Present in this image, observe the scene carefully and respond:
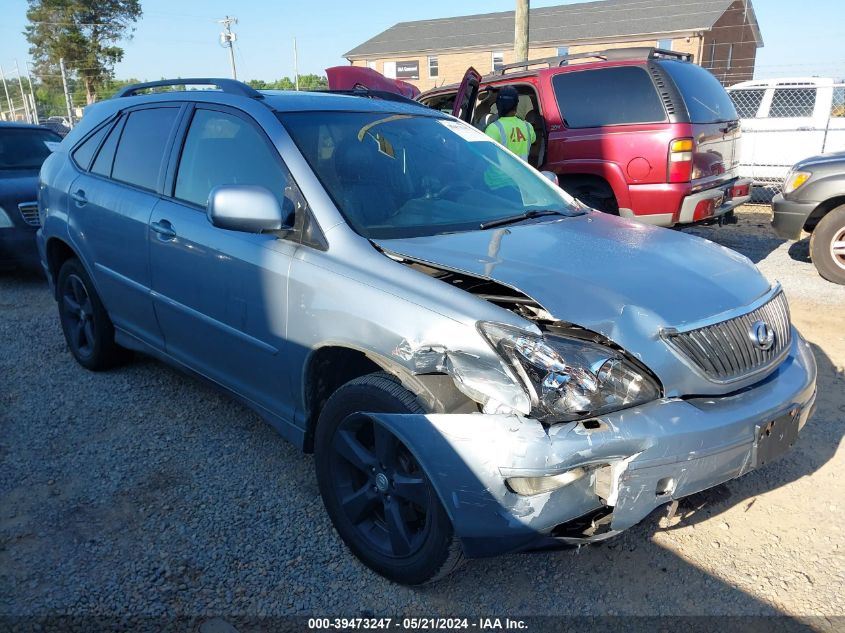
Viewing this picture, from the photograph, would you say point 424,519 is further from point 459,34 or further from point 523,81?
point 459,34

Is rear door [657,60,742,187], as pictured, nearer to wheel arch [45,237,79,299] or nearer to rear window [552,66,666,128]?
rear window [552,66,666,128]

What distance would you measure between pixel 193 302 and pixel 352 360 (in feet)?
3.42

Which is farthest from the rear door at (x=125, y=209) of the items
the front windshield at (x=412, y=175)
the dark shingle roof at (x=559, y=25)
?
the dark shingle roof at (x=559, y=25)

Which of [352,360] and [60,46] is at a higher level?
[60,46]

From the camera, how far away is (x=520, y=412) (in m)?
2.08

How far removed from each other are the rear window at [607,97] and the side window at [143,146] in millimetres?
4352

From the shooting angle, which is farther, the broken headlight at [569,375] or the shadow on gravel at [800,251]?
the shadow on gravel at [800,251]

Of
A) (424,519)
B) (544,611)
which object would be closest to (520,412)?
(424,519)

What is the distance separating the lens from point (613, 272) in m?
2.53

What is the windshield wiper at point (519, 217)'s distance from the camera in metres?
3.04

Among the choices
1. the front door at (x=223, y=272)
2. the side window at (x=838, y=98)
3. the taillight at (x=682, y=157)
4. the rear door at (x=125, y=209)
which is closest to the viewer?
the front door at (x=223, y=272)

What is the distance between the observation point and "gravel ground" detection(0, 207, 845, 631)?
247cm

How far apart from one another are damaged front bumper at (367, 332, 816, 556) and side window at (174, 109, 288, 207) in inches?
56.7

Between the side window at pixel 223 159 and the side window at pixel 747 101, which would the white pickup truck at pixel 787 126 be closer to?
the side window at pixel 747 101
